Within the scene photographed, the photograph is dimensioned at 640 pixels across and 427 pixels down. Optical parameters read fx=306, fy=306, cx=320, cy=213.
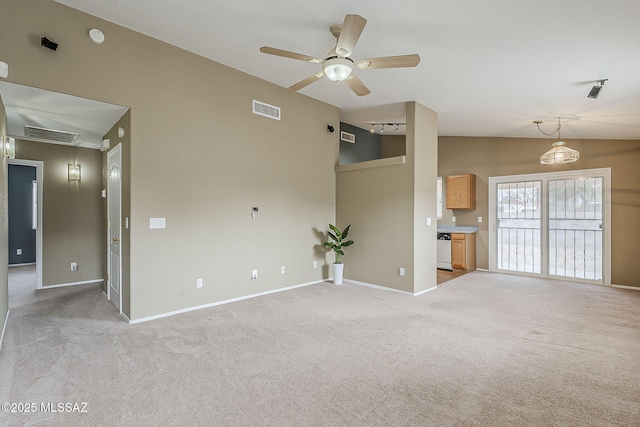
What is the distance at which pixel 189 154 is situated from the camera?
13.1ft

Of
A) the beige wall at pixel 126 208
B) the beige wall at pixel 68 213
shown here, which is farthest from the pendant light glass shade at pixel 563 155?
the beige wall at pixel 68 213

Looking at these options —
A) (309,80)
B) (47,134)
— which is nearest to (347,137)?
(309,80)

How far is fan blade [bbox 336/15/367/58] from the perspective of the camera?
230cm

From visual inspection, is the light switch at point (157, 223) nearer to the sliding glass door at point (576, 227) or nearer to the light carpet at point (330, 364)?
the light carpet at point (330, 364)

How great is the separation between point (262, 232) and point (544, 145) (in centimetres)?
588

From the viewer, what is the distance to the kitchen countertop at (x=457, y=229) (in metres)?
6.85

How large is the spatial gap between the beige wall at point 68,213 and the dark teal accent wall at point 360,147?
4807 mm

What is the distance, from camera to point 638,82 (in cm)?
334

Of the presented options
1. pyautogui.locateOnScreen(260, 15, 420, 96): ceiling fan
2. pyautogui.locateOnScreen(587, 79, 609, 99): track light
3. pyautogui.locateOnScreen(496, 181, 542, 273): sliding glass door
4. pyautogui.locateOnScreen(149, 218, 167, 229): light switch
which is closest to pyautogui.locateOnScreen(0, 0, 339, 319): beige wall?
pyautogui.locateOnScreen(149, 218, 167, 229): light switch

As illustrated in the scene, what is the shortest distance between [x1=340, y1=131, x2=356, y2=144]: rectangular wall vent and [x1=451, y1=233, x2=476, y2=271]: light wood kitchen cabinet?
313cm

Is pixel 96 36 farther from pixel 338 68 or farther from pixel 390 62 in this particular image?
pixel 390 62

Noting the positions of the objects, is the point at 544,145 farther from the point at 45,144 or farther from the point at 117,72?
the point at 45,144

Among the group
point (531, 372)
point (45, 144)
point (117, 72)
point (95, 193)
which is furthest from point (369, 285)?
point (45, 144)

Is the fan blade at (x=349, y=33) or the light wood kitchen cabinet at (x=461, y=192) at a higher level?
the fan blade at (x=349, y=33)
